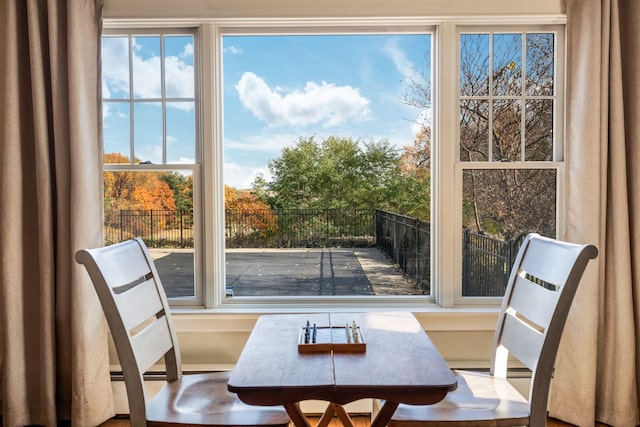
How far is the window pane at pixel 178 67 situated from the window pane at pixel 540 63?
6.36 ft

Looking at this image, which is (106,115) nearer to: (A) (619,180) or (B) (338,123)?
(B) (338,123)

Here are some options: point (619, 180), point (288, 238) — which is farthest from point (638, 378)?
point (288, 238)

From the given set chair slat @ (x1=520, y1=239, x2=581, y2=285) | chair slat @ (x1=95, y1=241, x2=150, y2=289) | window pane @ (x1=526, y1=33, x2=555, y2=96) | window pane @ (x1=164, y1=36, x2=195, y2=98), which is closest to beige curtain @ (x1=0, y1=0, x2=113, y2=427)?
window pane @ (x1=164, y1=36, x2=195, y2=98)

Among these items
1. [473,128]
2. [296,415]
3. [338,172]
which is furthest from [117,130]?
[473,128]

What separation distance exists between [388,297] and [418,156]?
854 millimetres

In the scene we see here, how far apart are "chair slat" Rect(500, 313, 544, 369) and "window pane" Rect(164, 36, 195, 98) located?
2.04m

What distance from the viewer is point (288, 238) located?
266cm

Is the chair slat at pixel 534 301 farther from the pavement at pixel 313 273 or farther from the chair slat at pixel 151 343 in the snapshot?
the chair slat at pixel 151 343

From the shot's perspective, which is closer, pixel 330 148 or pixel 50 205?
pixel 50 205

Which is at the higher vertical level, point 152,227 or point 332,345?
point 152,227

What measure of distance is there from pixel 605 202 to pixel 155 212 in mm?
2441

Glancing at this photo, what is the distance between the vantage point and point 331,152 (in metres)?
2.63

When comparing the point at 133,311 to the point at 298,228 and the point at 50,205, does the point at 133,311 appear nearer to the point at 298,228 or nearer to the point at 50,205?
the point at 50,205

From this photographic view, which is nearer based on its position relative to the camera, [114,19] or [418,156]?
[114,19]
